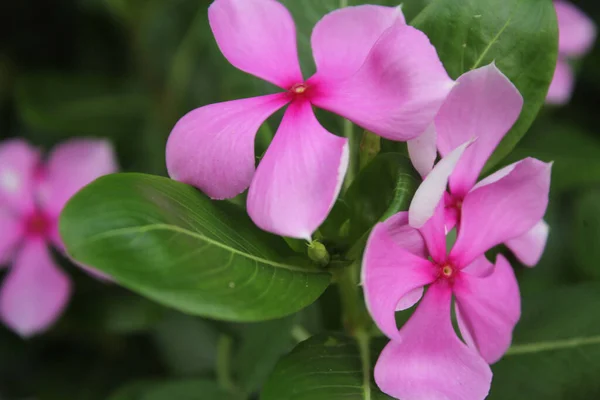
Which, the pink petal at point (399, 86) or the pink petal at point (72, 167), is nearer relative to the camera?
the pink petal at point (399, 86)

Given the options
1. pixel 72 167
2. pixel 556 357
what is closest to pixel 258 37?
pixel 556 357

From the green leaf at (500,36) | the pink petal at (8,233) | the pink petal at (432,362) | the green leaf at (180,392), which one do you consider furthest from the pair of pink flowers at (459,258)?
the pink petal at (8,233)

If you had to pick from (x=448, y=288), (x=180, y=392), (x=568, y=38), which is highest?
(x=448, y=288)

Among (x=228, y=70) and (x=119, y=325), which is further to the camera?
(x=119, y=325)

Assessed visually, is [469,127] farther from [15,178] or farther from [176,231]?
[15,178]

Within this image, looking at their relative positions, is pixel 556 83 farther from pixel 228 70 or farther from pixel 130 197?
pixel 130 197

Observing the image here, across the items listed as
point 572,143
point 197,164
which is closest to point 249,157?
point 197,164

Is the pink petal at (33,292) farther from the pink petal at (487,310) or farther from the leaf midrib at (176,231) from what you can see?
the pink petal at (487,310)
